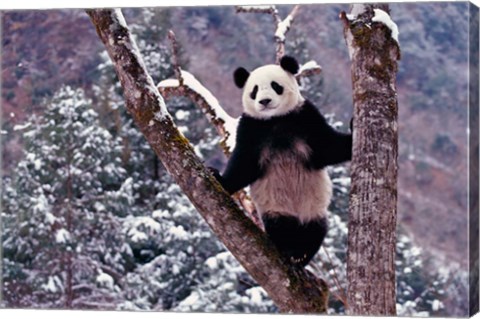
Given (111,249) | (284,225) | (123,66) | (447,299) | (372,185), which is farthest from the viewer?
(111,249)

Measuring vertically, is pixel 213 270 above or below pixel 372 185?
below

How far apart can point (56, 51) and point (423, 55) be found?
9.10 feet

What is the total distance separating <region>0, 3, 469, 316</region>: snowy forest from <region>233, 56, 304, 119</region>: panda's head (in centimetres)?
A: 92

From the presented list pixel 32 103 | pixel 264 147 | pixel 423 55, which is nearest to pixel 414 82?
pixel 423 55

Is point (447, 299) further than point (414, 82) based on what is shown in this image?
No

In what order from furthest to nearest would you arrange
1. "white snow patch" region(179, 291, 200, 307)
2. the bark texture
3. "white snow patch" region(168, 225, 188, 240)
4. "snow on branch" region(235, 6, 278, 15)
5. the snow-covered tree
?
"white snow patch" region(168, 225, 188, 240)
"white snow patch" region(179, 291, 200, 307)
the snow-covered tree
"snow on branch" region(235, 6, 278, 15)
the bark texture

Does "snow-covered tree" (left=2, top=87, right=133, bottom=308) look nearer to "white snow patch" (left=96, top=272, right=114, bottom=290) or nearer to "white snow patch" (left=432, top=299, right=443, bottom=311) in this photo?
"white snow patch" (left=96, top=272, right=114, bottom=290)

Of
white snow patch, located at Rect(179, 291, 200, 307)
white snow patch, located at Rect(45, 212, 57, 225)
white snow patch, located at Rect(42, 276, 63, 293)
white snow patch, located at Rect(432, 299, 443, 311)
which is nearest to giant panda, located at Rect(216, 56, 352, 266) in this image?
white snow patch, located at Rect(432, 299, 443, 311)

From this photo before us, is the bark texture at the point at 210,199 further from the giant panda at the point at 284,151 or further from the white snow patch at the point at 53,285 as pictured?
the white snow patch at the point at 53,285

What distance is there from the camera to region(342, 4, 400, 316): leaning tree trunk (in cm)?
334

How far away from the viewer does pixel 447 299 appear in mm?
5922

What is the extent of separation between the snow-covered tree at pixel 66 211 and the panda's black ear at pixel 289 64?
2496mm

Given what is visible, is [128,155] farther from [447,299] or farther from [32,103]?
[447,299]

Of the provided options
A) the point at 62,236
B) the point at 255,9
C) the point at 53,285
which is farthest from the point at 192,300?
the point at 255,9
